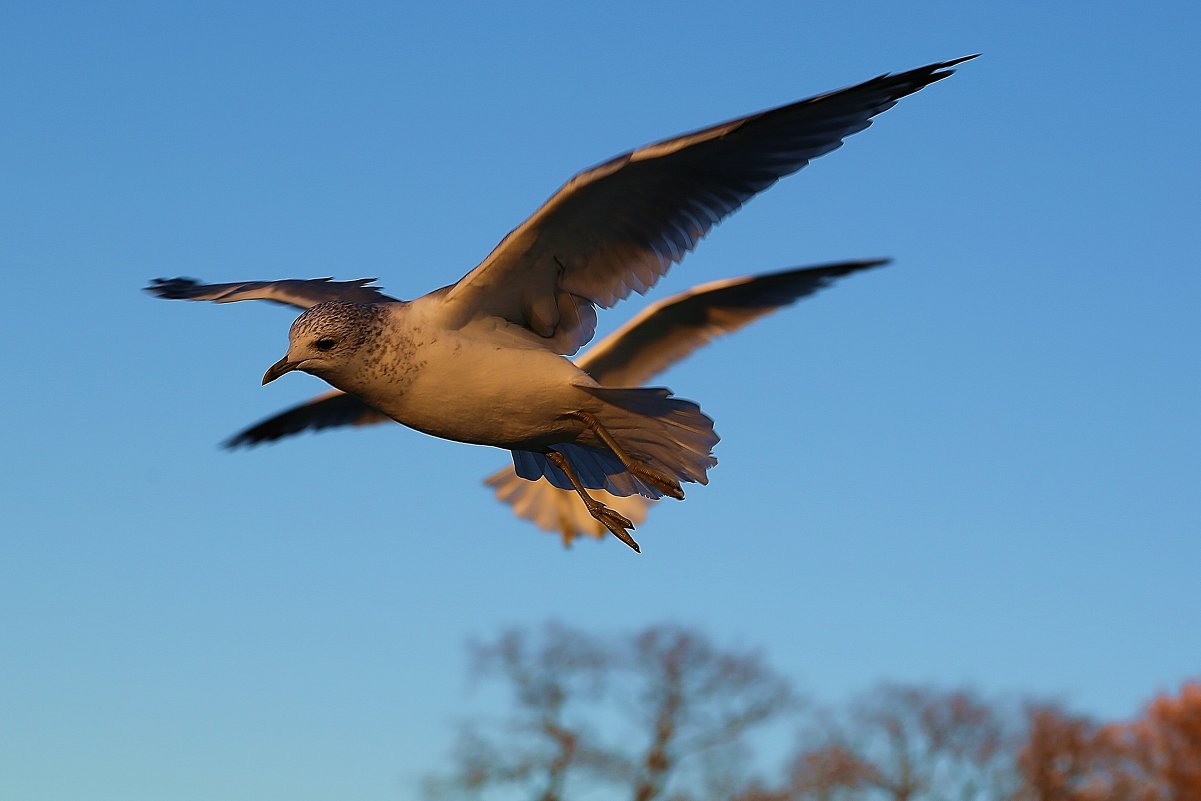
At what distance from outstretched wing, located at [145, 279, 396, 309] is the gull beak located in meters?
0.50

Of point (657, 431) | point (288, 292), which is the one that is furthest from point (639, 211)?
point (288, 292)

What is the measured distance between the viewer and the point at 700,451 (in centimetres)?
502

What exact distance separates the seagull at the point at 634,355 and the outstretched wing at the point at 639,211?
2977 millimetres

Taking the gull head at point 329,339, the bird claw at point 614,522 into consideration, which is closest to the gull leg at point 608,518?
the bird claw at point 614,522

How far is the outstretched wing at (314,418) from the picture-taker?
8523 mm

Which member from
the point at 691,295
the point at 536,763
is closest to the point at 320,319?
the point at 691,295

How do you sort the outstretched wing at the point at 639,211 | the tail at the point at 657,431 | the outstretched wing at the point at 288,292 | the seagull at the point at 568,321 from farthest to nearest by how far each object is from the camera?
the outstretched wing at the point at 288,292 → the tail at the point at 657,431 → the seagull at the point at 568,321 → the outstretched wing at the point at 639,211

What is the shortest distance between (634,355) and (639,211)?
4690 millimetres

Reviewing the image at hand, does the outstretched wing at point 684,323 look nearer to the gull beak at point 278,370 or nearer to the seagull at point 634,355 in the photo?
the seagull at point 634,355

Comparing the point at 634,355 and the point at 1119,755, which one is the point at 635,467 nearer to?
the point at 634,355

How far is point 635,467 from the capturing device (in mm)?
4980

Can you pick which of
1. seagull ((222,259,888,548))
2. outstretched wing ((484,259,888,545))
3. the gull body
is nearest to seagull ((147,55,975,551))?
the gull body

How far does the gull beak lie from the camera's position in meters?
4.67

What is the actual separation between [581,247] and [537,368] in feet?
1.31
